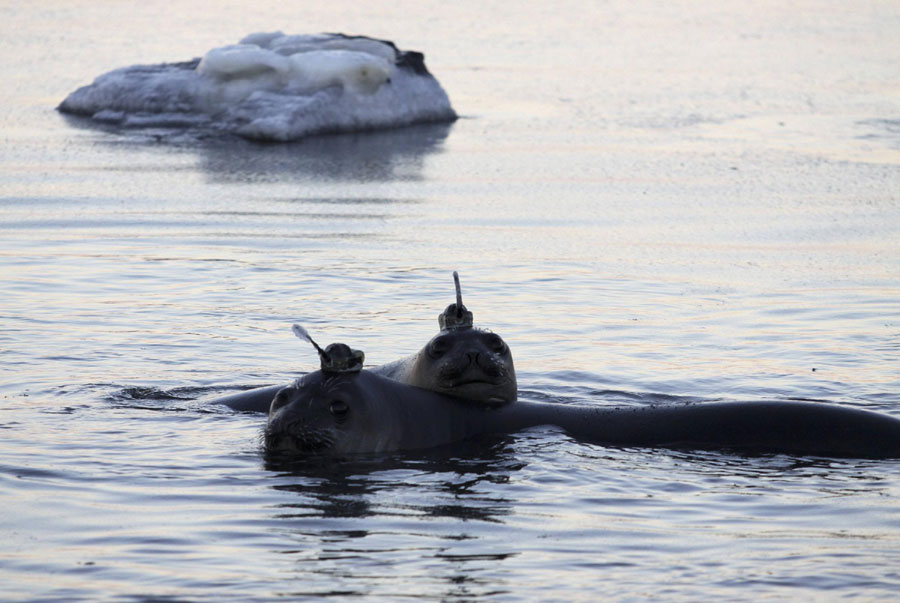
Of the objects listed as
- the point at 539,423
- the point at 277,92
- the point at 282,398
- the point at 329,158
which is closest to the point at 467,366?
the point at 539,423

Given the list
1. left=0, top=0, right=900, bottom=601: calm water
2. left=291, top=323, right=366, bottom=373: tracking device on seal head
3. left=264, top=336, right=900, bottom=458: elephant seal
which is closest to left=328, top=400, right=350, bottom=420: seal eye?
left=264, top=336, right=900, bottom=458: elephant seal

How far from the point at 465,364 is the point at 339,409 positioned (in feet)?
2.78

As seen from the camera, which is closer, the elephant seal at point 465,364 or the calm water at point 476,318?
the calm water at point 476,318

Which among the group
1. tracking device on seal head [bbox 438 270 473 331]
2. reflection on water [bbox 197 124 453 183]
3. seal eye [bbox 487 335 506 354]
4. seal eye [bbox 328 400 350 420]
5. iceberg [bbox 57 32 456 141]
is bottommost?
seal eye [bbox 328 400 350 420]

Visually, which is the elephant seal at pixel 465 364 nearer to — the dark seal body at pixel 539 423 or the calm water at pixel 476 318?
the dark seal body at pixel 539 423

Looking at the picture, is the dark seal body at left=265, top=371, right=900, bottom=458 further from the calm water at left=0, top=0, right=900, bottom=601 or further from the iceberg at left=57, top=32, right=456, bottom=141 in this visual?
the iceberg at left=57, top=32, right=456, bottom=141

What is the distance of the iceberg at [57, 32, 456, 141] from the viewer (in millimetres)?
19156

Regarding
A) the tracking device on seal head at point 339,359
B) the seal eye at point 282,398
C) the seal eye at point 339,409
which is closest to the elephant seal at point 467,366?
the tracking device on seal head at point 339,359

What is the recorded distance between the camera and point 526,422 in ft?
26.6

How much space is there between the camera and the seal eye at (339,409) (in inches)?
297

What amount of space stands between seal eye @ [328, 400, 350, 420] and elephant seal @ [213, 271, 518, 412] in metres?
0.75

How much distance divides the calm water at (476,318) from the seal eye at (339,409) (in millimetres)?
312

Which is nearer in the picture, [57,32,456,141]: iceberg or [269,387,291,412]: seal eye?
[269,387,291,412]: seal eye

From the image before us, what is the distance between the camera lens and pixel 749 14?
3372 cm
